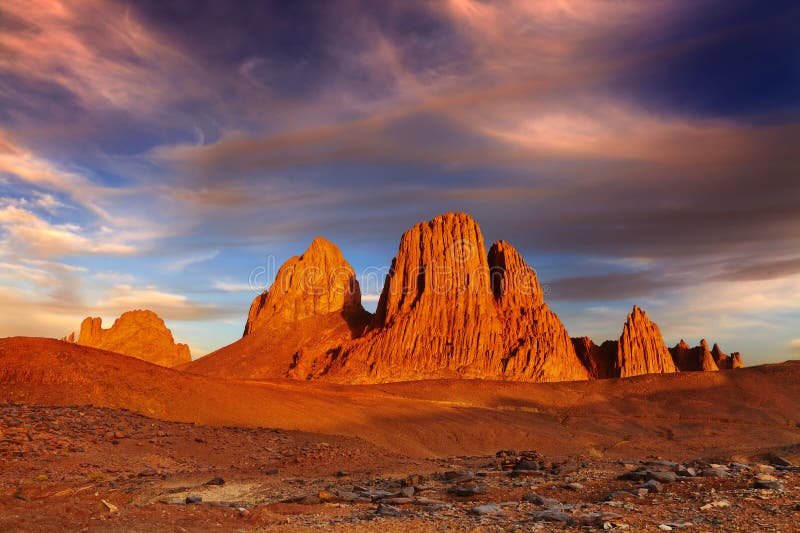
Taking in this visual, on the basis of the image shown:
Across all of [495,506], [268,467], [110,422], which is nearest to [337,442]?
[268,467]

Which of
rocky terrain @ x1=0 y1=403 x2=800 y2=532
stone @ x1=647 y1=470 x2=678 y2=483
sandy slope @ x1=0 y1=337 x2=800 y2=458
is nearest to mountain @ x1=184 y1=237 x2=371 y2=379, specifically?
sandy slope @ x1=0 y1=337 x2=800 y2=458

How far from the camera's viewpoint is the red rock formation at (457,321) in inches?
3858

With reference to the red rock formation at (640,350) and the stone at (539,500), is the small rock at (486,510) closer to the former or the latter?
the stone at (539,500)

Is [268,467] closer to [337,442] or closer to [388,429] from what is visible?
[337,442]

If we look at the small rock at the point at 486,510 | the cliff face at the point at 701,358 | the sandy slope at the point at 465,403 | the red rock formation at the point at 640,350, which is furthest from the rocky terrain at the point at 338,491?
the cliff face at the point at 701,358

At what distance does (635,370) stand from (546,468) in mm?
102333

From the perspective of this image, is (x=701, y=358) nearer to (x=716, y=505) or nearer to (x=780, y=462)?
(x=780, y=462)

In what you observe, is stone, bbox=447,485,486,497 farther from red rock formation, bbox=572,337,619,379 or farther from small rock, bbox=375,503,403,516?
red rock formation, bbox=572,337,619,379

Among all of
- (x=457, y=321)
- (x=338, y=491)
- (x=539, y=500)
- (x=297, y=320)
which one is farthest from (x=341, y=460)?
(x=297, y=320)

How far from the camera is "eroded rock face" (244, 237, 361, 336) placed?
14038cm

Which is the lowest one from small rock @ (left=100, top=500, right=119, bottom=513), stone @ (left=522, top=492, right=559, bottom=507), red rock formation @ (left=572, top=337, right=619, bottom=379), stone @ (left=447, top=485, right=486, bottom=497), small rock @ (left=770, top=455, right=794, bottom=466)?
small rock @ (left=100, top=500, right=119, bottom=513)

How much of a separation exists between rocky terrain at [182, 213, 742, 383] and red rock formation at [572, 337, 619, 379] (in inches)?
8.2

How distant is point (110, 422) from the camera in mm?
25703

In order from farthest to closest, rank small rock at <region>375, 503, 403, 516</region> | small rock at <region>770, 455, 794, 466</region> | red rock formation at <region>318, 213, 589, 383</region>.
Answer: red rock formation at <region>318, 213, 589, 383</region> → small rock at <region>770, 455, 794, 466</region> → small rock at <region>375, 503, 403, 516</region>
